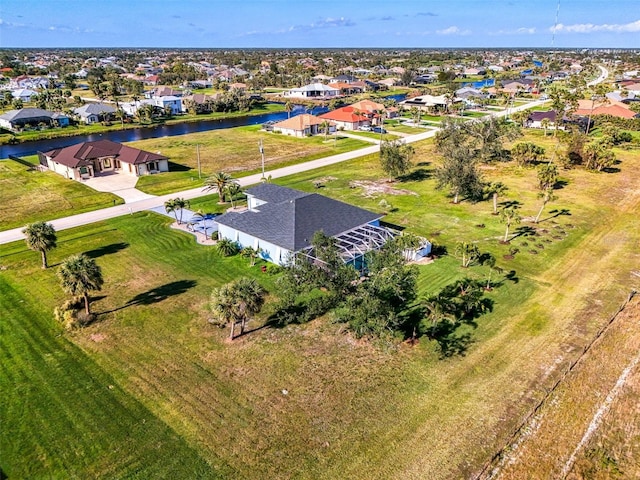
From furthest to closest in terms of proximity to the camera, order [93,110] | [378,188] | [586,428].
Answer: [93,110] < [378,188] < [586,428]

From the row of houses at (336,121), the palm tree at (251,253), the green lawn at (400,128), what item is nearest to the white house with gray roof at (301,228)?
the palm tree at (251,253)

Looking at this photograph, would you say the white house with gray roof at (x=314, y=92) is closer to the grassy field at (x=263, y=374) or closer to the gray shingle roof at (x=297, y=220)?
the gray shingle roof at (x=297, y=220)

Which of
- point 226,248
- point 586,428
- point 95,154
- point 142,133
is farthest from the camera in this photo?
point 142,133

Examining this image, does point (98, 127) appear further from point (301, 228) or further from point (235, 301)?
point (235, 301)

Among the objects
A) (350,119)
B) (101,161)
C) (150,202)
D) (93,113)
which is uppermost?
(93,113)

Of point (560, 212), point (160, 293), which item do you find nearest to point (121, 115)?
point (160, 293)

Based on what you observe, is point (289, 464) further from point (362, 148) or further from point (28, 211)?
point (362, 148)
